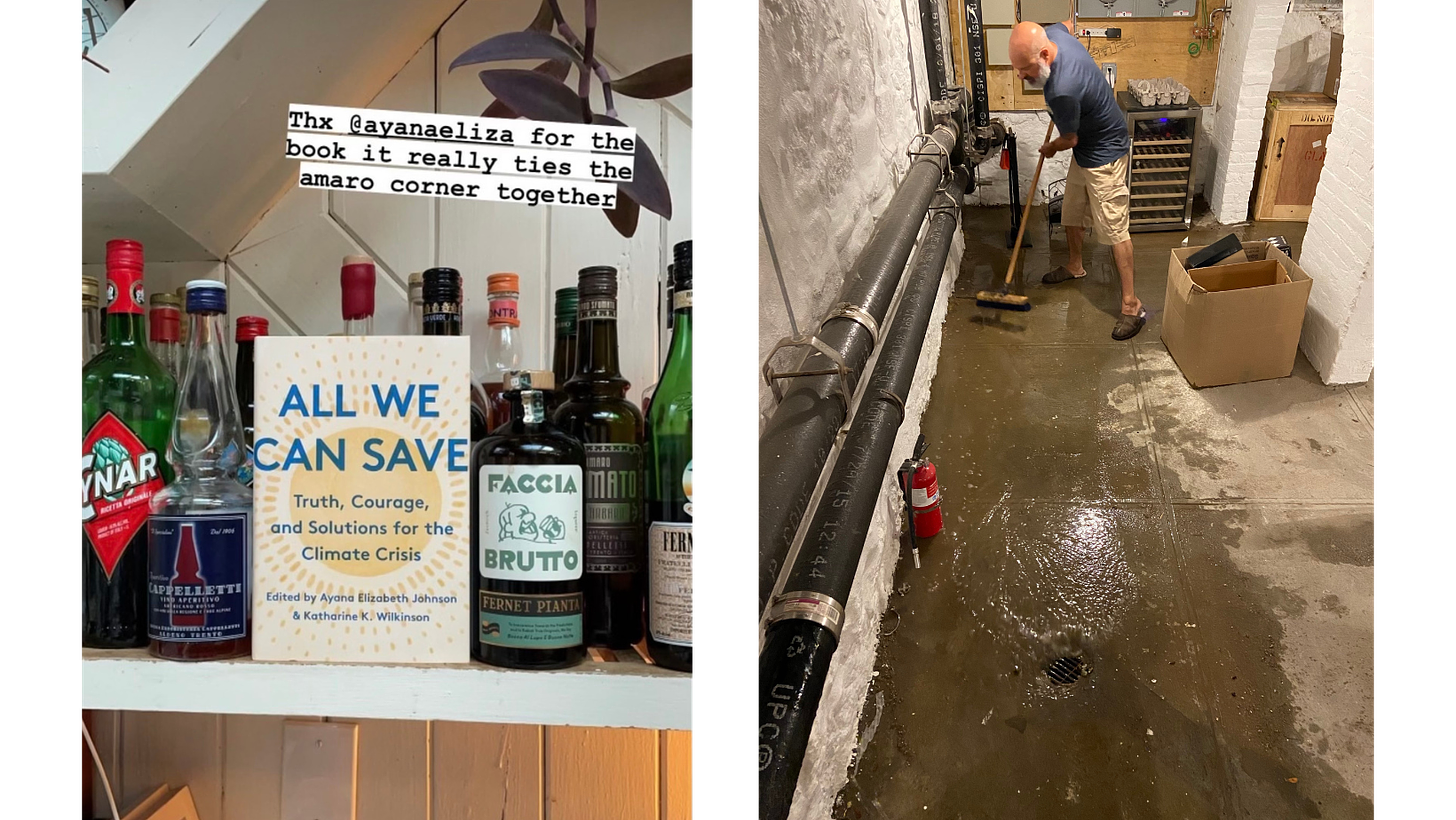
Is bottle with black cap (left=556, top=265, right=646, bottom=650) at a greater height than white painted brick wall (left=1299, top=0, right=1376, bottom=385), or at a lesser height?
lesser

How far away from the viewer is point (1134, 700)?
2.90ft

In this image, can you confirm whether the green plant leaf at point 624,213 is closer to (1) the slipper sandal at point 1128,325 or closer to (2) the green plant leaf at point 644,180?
(2) the green plant leaf at point 644,180

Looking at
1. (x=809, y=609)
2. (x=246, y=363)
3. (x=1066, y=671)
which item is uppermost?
(x=246, y=363)

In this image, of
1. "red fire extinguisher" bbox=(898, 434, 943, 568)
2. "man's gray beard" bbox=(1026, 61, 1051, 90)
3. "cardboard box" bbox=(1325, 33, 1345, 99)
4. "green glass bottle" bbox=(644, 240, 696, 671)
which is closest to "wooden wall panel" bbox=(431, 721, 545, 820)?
"green glass bottle" bbox=(644, 240, 696, 671)

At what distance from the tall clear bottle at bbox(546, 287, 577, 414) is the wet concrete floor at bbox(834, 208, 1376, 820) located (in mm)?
714

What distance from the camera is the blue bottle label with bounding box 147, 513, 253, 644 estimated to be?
0.37 metres

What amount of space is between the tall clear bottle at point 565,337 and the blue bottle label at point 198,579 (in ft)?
Answer: 0.66

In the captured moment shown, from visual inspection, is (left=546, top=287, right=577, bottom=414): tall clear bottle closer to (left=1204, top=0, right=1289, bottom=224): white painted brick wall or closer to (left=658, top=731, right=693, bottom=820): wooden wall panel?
(left=658, top=731, right=693, bottom=820): wooden wall panel

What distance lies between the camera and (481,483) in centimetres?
36

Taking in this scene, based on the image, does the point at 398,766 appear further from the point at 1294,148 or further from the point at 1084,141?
the point at 1294,148

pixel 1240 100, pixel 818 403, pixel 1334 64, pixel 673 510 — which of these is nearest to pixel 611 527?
pixel 673 510

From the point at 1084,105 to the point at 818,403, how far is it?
61 cm

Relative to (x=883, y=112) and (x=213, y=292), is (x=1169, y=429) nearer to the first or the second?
(x=883, y=112)
